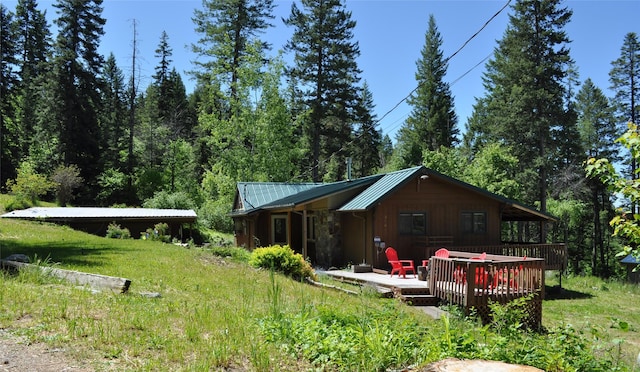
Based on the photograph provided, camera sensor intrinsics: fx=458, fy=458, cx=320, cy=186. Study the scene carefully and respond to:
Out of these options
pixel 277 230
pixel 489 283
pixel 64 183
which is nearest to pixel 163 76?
pixel 64 183

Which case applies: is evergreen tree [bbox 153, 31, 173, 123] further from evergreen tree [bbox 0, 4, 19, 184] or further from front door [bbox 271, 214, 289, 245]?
front door [bbox 271, 214, 289, 245]

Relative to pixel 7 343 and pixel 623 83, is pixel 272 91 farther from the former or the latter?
pixel 7 343

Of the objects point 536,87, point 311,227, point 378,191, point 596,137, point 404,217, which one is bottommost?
point 311,227

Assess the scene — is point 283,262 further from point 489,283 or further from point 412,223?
point 412,223

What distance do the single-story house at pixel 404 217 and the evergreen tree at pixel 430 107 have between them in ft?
63.5

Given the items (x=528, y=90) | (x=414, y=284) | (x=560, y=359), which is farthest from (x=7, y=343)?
(x=528, y=90)

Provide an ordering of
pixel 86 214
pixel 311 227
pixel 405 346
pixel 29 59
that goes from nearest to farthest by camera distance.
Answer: pixel 405 346, pixel 311 227, pixel 86 214, pixel 29 59

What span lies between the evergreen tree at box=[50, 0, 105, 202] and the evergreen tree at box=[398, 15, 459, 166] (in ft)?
84.5

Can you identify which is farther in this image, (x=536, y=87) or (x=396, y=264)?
(x=536, y=87)

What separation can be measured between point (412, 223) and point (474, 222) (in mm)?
2713

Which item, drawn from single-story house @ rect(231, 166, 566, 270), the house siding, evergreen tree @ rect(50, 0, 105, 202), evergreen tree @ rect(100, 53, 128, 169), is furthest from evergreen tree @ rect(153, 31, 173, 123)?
the house siding

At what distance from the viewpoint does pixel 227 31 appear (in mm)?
35656

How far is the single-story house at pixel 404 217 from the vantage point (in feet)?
54.1

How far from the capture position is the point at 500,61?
32.5 meters
